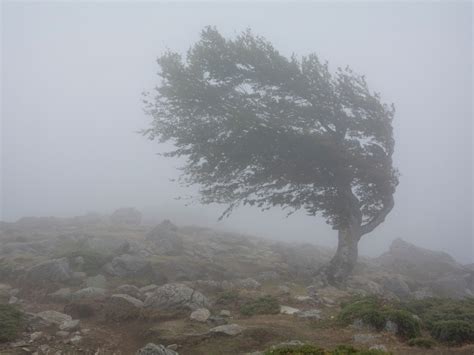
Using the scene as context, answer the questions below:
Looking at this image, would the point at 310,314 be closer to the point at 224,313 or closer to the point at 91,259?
the point at 224,313

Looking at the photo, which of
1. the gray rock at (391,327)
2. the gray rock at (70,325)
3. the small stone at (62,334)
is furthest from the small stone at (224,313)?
A: the gray rock at (391,327)

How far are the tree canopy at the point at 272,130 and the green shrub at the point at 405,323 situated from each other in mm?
14537

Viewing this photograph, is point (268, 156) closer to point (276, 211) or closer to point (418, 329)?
point (418, 329)

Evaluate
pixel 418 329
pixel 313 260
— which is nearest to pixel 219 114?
pixel 313 260

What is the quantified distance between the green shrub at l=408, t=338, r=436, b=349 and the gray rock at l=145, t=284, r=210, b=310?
7.81 meters

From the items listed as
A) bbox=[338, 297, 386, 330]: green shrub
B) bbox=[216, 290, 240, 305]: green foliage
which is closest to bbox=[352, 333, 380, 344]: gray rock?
bbox=[338, 297, 386, 330]: green shrub

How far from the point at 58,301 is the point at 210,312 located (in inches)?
290

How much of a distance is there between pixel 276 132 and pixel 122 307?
602 inches

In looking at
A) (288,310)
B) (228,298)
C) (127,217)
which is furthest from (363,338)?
(127,217)

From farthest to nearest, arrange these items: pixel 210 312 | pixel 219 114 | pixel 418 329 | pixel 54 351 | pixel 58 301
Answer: pixel 219 114 → pixel 58 301 → pixel 210 312 → pixel 418 329 → pixel 54 351

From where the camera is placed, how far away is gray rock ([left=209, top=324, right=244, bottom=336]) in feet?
43.7

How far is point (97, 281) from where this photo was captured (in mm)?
21188

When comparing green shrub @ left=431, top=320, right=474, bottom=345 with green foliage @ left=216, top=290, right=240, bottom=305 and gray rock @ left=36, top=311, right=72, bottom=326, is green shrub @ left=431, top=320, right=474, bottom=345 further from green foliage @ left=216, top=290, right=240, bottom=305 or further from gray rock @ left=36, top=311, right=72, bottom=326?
gray rock @ left=36, top=311, right=72, bottom=326

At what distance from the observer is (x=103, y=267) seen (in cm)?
2334
